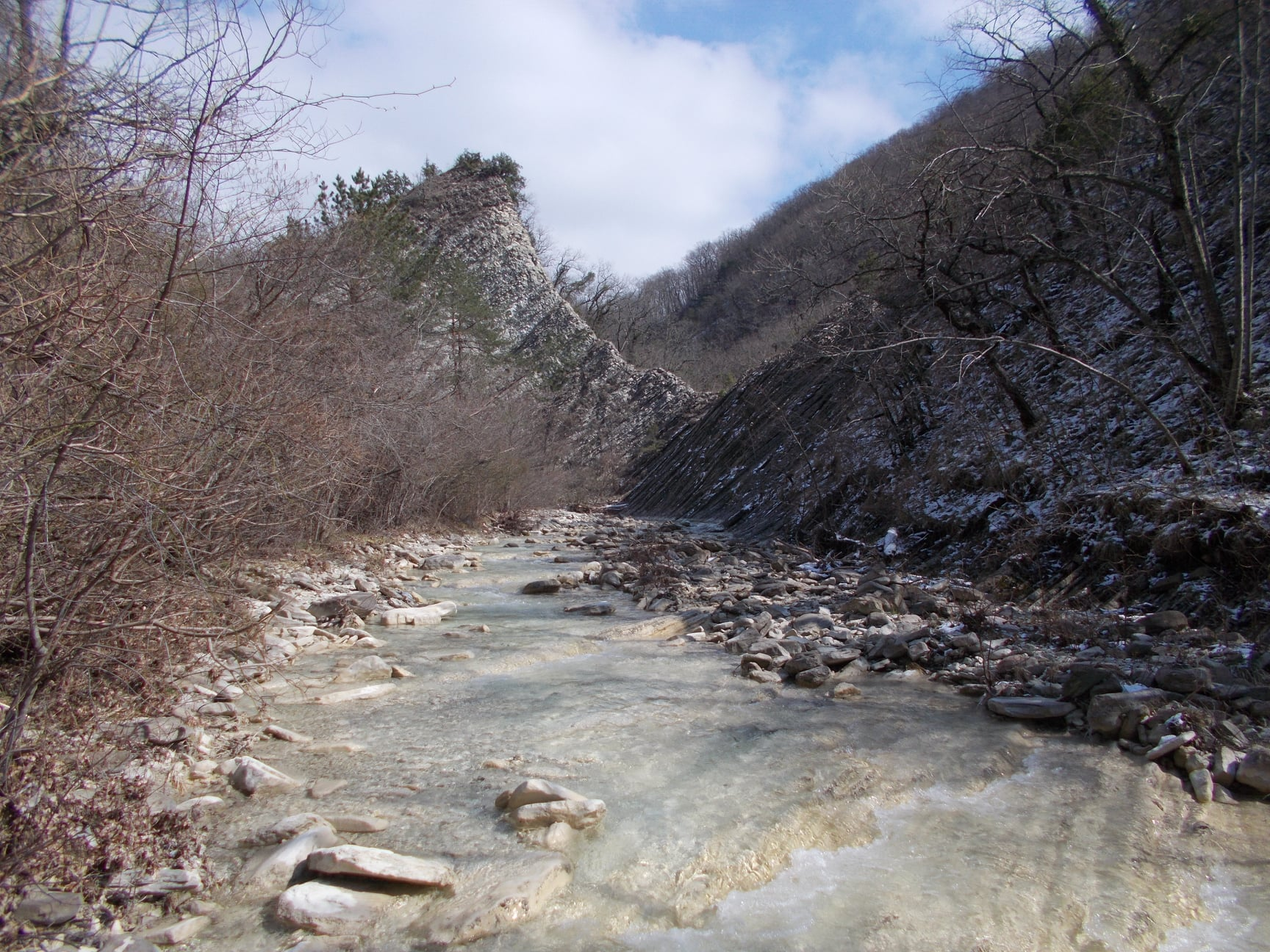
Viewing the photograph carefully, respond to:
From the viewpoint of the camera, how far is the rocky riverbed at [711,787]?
2.87 meters

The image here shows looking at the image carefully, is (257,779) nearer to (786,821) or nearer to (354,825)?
(354,825)

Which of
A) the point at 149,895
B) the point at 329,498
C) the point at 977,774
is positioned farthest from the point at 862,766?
the point at 329,498

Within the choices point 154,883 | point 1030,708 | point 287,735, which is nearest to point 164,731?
point 287,735

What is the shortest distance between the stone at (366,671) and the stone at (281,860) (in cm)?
258

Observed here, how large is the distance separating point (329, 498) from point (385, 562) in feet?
6.33

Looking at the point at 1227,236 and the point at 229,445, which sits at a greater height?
the point at 1227,236

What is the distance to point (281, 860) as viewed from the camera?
3064 millimetres

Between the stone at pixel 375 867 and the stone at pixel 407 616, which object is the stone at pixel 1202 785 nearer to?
the stone at pixel 375 867

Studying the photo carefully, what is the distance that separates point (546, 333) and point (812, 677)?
1602 inches

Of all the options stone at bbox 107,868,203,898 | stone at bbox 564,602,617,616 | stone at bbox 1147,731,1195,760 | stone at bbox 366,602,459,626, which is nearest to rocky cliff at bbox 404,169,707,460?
stone at bbox 564,602,617,616

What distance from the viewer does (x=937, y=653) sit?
629 cm

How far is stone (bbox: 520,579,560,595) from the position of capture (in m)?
10.4

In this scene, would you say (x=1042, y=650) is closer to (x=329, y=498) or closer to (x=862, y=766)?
(x=862, y=766)

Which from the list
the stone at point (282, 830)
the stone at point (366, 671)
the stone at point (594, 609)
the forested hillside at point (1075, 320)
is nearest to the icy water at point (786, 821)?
the stone at point (282, 830)
